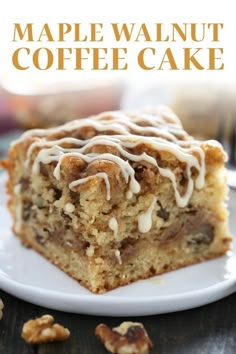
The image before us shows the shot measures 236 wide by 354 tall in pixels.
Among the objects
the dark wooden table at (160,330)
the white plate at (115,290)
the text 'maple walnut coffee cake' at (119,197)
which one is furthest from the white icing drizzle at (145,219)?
the dark wooden table at (160,330)

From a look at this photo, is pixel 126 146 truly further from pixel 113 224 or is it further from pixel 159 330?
pixel 159 330

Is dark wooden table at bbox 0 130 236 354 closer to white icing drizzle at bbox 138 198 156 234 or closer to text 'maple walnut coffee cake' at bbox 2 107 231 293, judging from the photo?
text 'maple walnut coffee cake' at bbox 2 107 231 293

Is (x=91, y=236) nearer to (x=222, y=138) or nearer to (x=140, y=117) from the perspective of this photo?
(x=140, y=117)

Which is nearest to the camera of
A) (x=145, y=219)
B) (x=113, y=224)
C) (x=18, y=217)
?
(x=113, y=224)

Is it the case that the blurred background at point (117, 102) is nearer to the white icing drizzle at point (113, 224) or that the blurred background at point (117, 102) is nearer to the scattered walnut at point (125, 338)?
the white icing drizzle at point (113, 224)

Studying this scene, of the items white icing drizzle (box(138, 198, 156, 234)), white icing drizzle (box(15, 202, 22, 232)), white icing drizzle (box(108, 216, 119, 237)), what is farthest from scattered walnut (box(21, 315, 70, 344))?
white icing drizzle (box(15, 202, 22, 232))

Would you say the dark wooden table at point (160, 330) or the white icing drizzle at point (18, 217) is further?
the white icing drizzle at point (18, 217)

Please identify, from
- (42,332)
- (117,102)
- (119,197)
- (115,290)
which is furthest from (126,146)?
(117,102)
